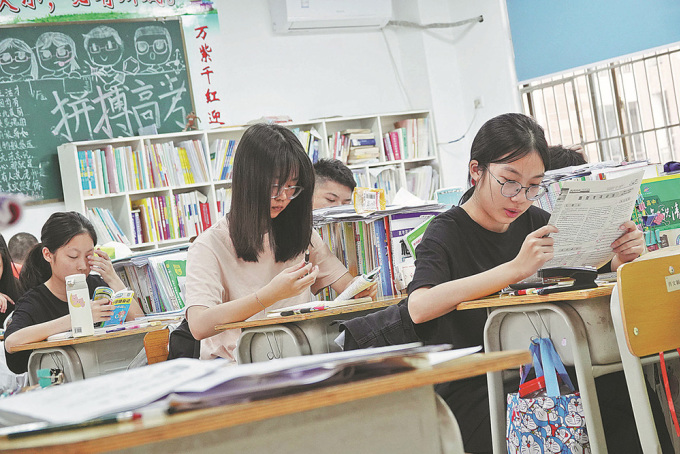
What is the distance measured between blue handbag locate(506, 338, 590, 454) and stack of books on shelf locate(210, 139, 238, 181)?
426 cm

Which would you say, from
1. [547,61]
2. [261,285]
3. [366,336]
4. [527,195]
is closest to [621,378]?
[527,195]

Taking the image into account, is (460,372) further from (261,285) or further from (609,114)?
(609,114)

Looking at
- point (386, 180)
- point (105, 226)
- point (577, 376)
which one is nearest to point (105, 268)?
point (105, 226)

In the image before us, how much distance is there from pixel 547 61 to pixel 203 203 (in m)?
2.90

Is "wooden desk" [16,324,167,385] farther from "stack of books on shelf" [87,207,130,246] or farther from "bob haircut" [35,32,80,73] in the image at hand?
"bob haircut" [35,32,80,73]

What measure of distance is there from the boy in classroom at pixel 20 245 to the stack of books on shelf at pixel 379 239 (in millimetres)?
2754

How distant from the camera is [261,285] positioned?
105 inches

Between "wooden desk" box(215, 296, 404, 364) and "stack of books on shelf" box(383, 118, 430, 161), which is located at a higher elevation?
"stack of books on shelf" box(383, 118, 430, 161)

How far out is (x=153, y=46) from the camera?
5.99 m

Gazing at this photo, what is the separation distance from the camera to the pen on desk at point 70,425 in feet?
2.34

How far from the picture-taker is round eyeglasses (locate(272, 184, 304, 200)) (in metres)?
2.57

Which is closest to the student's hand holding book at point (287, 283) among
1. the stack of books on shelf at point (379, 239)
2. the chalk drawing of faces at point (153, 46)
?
the stack of books on shelf at point (379, 239)

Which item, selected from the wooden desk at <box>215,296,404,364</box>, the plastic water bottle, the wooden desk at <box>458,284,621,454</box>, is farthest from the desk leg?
the plastic water bottle

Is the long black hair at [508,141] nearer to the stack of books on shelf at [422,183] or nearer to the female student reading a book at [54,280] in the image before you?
the female student reading a book at [54,280]
